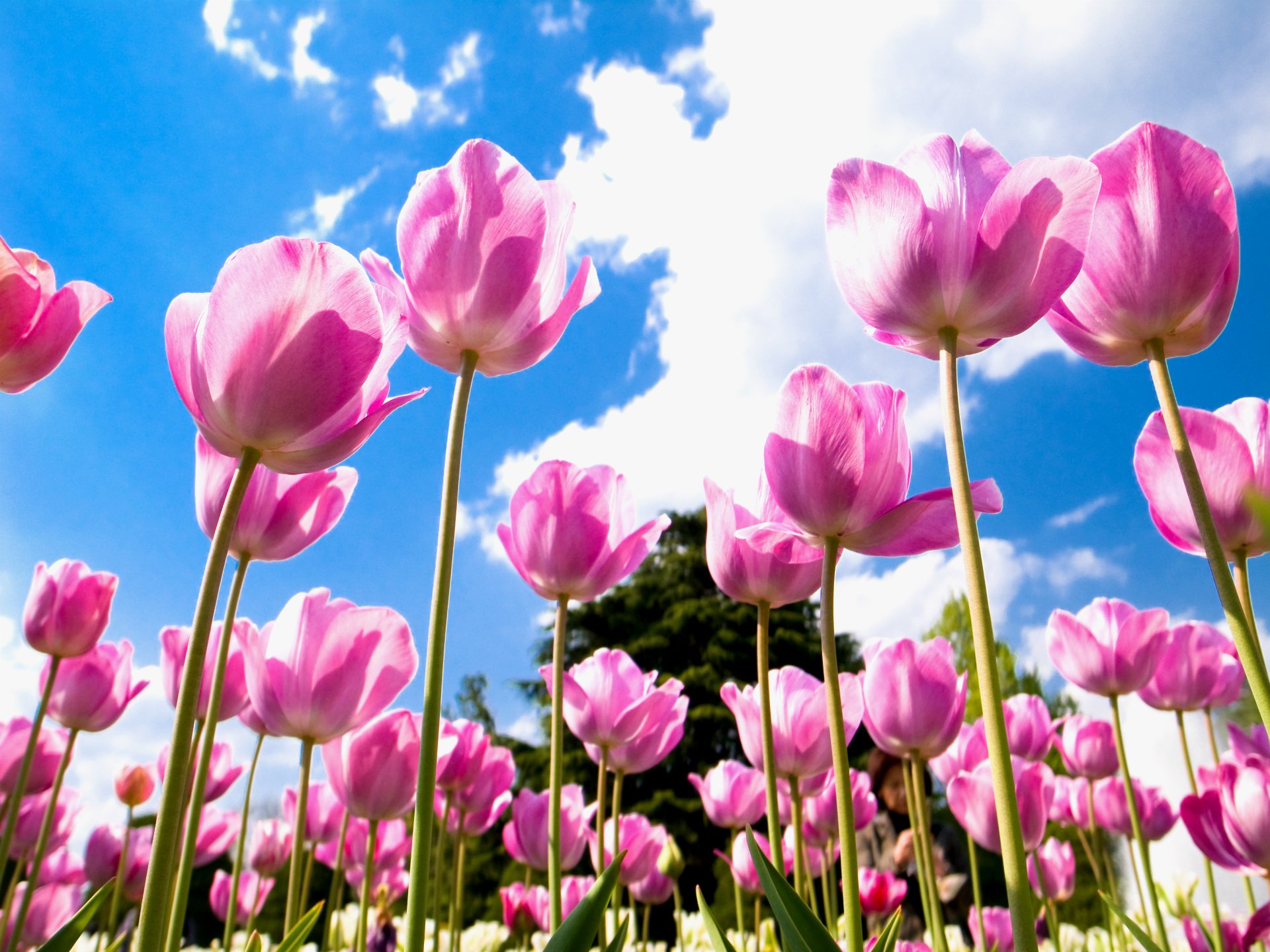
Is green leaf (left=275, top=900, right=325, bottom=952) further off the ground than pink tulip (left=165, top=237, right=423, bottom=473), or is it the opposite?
pink tulip (left=165, top=237, right=423, bottom=473)

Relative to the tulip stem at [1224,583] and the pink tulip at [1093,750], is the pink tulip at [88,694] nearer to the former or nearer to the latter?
the tulip stem at [1224,583]

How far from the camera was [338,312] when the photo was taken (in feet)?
2.95

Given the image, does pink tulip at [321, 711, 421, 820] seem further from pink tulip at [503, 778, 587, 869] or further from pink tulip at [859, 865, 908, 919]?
pink tulip at [859, 865, 908, 919]

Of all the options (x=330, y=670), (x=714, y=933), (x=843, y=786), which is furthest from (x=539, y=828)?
(x=843, y=786)

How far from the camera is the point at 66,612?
83.9 inches

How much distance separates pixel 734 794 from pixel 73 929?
210 cm

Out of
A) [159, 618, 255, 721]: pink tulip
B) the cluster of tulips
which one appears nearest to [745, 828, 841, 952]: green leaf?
the cluster of tulips

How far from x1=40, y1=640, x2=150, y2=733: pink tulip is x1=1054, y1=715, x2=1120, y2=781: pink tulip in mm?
3252

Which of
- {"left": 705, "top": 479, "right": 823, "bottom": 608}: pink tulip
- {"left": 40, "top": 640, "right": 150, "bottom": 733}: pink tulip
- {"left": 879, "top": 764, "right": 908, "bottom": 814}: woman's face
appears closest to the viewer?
{"left": 705, "top": 479, "right": 823, "bottom": 608}: pink tulip

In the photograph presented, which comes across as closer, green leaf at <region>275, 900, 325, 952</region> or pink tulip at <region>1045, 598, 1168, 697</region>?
green leaf at <region>275, 900, 325, 952</region>

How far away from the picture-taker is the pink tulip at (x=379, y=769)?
1785mm

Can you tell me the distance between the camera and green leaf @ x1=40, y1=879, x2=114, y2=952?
84cm

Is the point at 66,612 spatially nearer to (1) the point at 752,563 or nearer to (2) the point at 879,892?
(1) the point at 752,563

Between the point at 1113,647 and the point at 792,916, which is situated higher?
the point at 1113,647
